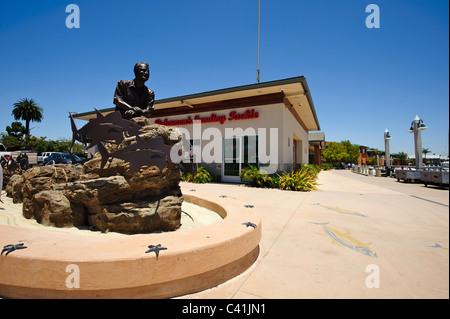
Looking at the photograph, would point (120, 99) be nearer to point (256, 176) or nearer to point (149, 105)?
point (149, 105)

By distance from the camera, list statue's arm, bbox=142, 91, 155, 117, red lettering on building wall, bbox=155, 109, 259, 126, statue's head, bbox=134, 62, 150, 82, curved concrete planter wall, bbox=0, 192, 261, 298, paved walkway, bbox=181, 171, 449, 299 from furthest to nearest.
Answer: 1. red lettering on building wall, bbox=155, 109, 259, 126
2. statue's arm, bbox=142, 91, 155, 117
3. statue's head, bbox=134, 62, 150, 82
4. paved walkway, bbox=181, 171, 449, 299
5. curved concrete planter wall, bbox=0, 192, 261, 298

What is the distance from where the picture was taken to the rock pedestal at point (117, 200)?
125 inches

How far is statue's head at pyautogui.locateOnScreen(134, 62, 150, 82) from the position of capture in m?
4.42

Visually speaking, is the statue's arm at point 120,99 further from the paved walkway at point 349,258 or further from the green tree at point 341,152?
the green tree at point 341,152

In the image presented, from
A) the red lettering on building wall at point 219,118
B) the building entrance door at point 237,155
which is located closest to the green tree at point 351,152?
the building entrance door at point 237,155

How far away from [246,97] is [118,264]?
41.3 ft

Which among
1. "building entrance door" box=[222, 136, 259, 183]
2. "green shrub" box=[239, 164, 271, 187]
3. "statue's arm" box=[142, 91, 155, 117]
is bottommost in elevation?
"green shrub" box=[239, 164, 271, 187]

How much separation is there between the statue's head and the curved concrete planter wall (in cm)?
326

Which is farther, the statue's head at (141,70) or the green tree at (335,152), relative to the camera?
the green tree at (335,152)

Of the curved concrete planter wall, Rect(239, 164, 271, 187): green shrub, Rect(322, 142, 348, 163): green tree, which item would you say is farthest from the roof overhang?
Rect(322, 142, 348, 163): green tree

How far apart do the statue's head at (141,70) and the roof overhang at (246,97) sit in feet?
25.8

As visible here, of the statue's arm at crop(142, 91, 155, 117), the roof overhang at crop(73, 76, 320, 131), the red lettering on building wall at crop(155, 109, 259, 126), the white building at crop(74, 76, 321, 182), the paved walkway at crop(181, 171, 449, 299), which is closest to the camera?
the paved walkway at crop(181, 171, 449, 299)

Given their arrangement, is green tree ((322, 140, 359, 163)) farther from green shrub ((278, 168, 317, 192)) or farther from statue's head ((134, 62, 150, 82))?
statue's head ((134, 62, 150, 82))
